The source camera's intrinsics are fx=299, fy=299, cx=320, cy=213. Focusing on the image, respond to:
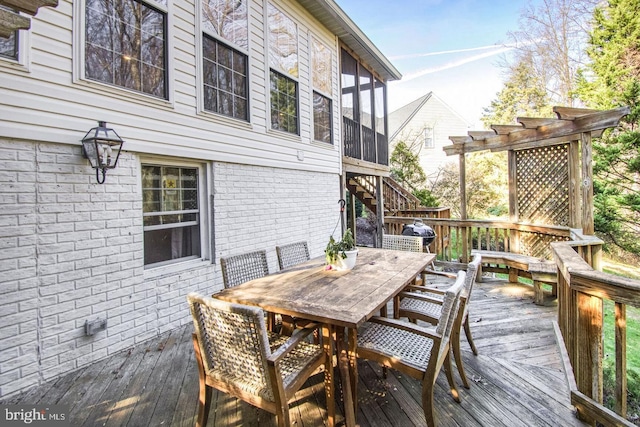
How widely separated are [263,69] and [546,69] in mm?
14011

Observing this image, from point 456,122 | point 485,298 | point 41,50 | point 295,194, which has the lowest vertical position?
point 485,298

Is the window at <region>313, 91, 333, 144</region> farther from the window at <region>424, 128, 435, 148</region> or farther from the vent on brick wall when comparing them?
the window at <region>424, 128, 435, 148</region>

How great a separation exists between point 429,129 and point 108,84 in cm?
1559

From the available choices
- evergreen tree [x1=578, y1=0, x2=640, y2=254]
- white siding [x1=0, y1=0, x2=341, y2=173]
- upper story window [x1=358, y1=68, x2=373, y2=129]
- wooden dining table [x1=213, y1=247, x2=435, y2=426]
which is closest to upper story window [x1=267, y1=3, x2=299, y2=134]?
white siding [x1=0, y1=0, x2=341, y2=173]

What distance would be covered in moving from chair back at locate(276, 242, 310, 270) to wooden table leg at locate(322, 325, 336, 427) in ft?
4.80

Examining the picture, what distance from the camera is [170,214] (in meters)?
3.58

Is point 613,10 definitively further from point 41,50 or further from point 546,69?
point 41,50

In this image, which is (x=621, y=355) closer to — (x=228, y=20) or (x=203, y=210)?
(x=203, y=210)

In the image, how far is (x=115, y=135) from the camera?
9.34 feet

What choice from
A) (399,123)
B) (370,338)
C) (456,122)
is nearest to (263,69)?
(370,338)

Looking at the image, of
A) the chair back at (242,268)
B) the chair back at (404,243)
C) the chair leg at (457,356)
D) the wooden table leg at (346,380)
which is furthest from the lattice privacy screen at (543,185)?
the wooden table leg at (346,380)

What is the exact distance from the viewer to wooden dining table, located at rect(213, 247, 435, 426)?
185 cm

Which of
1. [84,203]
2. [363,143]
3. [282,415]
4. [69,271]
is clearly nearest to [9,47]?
[84,203]

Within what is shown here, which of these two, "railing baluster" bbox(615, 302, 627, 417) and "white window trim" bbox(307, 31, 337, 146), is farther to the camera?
"white window trim" bbox(307, 31, 337, 146)
